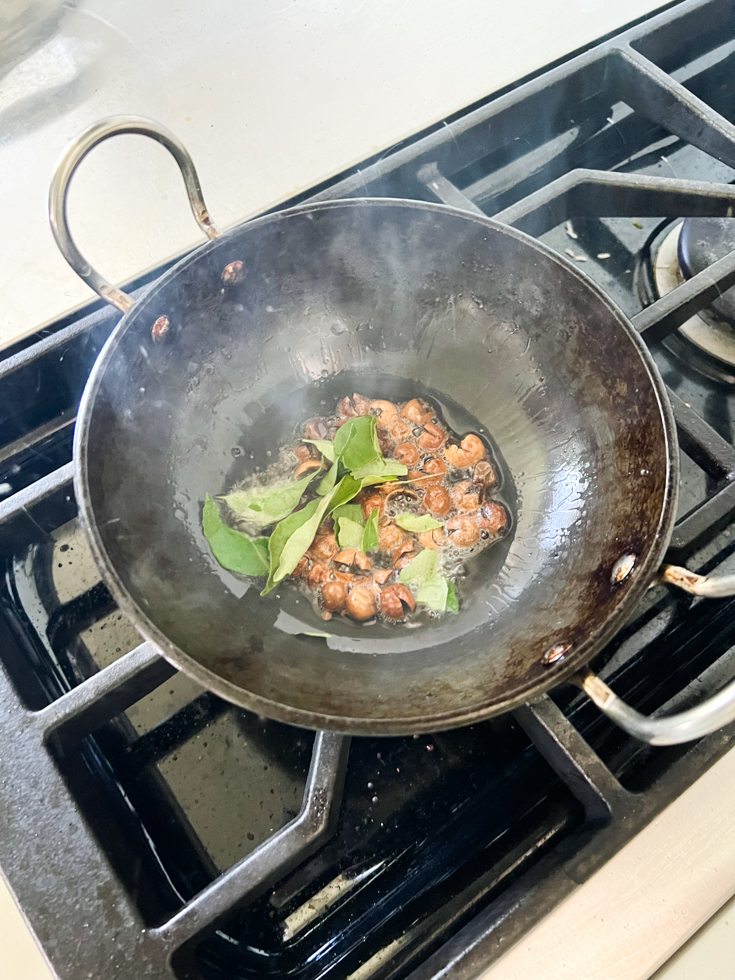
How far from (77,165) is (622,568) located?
70 cm

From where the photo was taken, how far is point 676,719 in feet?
1.62

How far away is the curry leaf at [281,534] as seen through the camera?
0.74 m

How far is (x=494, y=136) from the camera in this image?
96 centimetres

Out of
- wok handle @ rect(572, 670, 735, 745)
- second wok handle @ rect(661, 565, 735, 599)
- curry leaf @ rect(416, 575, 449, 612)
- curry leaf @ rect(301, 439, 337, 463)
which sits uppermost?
curry leaf @ rect(301, 439, 337, 463)

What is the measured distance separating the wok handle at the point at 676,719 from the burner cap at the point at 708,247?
0.60m

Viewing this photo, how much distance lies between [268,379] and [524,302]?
0.37 m

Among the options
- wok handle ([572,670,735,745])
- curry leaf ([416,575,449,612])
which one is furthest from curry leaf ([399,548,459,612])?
wok handle ([572,670,735,745])

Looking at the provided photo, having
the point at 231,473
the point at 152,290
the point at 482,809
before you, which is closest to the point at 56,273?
the point at 152,290

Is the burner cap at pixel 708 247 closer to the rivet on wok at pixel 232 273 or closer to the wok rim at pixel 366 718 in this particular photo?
the wok rim at pixel 366 718

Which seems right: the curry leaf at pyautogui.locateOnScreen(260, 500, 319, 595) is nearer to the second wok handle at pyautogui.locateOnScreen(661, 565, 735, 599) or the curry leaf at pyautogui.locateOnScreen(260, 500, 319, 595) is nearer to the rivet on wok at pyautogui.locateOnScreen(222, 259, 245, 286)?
the rivet on wok at pyautogui.locateOnScreen(222, 259, 245, 286)

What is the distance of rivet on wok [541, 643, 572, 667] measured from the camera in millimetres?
596

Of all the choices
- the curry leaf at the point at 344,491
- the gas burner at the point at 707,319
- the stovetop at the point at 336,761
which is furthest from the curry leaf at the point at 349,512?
the gas burner at the point at 707,319

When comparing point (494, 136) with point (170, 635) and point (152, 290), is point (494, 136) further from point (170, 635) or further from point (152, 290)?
point (170, 635)

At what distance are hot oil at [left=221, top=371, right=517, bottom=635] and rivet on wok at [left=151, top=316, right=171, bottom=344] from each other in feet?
0.60
